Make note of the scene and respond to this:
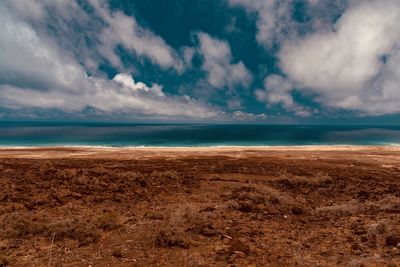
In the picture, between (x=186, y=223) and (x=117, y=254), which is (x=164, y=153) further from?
(x=117, y=254)

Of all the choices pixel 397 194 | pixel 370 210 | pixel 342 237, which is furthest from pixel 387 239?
pixel 397 194

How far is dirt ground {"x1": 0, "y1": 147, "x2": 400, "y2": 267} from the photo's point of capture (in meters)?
7.86

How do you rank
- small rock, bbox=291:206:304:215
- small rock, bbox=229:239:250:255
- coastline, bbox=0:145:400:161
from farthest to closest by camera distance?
1. coastline, bbox=0:145:400:161
2. small rock, bbox=291:206:304:215
3. small rock, bbox=229:239:250:255

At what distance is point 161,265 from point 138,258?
2.79 ft

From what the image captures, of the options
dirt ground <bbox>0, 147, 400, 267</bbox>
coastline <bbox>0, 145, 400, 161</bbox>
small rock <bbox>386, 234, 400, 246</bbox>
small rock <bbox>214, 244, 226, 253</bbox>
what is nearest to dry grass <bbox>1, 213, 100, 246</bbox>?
dirt ground <bbox>0, 147, 400, 267</bbox>

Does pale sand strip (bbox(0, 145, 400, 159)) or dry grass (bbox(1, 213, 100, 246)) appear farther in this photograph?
pale sand strip (bbox(0, 145, 400, 159))

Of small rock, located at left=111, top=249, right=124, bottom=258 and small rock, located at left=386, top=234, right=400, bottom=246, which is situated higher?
small rock, located at left=386, top=234, right=400, bottom=246

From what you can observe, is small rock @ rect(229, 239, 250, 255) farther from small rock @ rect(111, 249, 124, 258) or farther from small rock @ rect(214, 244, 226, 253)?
small rock @ rect(111, 249, 124, 258)

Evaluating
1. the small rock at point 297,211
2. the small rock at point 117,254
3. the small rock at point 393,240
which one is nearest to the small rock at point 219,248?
the small rock at point 117,254

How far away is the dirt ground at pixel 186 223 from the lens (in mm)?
7859

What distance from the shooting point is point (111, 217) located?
1073cm

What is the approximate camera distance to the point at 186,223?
10.5m

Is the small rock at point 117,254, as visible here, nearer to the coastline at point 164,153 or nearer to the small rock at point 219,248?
the small rock at point 219,248

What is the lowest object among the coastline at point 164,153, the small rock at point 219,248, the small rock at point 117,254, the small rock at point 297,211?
the small rock at point 219,248
